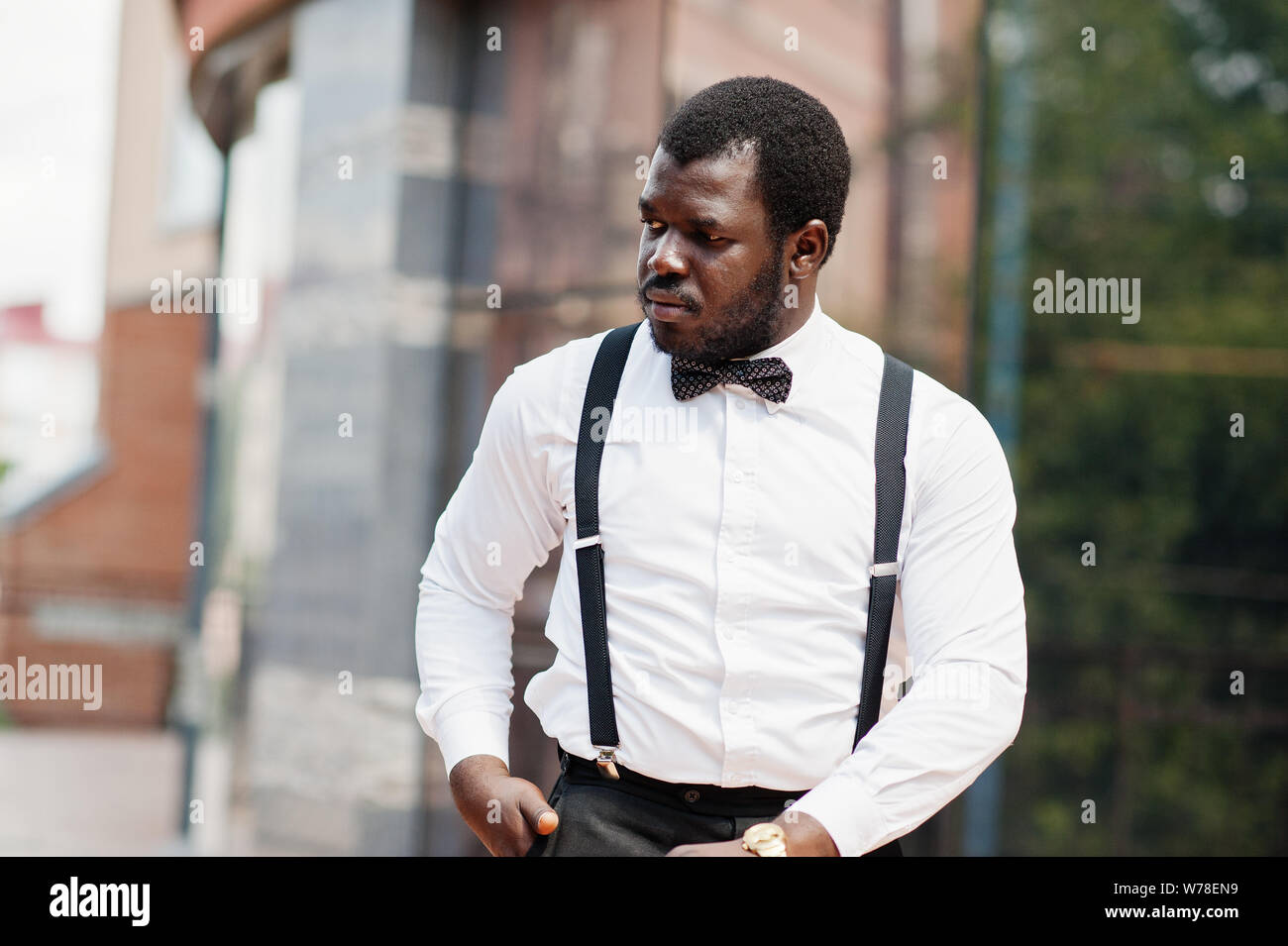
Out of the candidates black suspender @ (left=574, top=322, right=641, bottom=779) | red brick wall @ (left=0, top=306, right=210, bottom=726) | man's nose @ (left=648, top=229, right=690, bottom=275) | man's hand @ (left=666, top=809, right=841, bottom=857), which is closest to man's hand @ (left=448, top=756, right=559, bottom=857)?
black suspender @ (left=574, top=322, right=641, bottom=779)

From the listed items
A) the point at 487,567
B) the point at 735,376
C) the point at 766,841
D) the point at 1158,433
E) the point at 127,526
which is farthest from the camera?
the point at 127,526

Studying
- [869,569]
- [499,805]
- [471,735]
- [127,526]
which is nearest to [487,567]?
[471,735]

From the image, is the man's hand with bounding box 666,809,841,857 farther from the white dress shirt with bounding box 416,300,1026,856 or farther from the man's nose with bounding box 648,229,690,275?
the man's nose with bounding box 648,229,690,275

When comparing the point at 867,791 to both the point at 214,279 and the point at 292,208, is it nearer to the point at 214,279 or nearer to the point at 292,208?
the point at 292,208

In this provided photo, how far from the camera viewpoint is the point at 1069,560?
5328mm

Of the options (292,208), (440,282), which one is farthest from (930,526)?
(292,208)

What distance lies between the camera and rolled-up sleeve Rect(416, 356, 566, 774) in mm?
1984

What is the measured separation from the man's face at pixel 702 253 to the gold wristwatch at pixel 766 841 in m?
0.63

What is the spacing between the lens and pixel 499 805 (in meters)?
1.87

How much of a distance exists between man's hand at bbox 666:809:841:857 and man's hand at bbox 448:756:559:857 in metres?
0.23

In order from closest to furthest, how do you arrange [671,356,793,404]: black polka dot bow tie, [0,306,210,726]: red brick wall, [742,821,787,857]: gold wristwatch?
[742,821,787,857]: gold wristwatch → [671,356,793,404]: black polka dot bow tie → [0,306,210,726]: red brick wall

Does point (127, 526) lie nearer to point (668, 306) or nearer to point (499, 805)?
point (499, 805)

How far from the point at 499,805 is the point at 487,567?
1.22 feet

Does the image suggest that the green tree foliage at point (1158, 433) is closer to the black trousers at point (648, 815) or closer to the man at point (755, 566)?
the man at point (755, 566)
